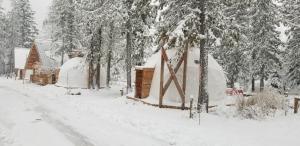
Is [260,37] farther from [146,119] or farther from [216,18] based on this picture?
[146,119]

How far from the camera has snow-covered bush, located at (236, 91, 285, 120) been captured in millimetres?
17109

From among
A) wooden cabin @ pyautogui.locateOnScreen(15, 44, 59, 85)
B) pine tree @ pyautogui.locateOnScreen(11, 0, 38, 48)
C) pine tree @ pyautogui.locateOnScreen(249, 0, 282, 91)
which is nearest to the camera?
pine tree @ pyautogui.locateOnScreen(249, 0, 282, 91)

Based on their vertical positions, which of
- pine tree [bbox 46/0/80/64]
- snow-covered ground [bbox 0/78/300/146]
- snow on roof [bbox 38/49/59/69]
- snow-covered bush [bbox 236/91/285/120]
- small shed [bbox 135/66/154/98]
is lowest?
snow-covered ground [bbox 0/78/300/146]

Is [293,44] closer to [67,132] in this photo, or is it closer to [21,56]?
[67,132]

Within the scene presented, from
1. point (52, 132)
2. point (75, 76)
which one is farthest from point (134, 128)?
point (75, 76)

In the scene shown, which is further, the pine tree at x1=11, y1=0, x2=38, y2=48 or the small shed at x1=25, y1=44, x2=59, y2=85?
the pine tree at x1=11, y1=0, x2=38, y2=48

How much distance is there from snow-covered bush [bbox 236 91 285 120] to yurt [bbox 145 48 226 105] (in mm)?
3952

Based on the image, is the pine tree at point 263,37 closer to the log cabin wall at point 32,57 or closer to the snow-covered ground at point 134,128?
the snow-covered ground at point 134,128

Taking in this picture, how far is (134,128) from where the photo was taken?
14352 millimetres

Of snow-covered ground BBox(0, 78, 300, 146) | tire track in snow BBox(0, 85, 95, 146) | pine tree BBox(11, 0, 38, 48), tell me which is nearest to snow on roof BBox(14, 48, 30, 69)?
pine tree BBox(11, 0, 38, 48)

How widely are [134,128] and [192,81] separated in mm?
8320

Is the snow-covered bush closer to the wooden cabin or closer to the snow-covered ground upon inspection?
the snow-covered ground

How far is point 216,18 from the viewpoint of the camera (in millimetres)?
18047

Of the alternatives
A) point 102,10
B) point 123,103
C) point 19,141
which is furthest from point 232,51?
point 19,141
